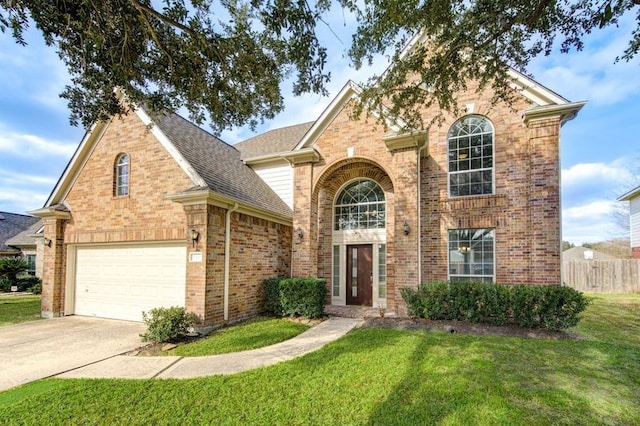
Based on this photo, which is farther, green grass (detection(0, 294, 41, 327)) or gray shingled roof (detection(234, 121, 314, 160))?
gray shingled roof (detection(234, 121, 314, 160))

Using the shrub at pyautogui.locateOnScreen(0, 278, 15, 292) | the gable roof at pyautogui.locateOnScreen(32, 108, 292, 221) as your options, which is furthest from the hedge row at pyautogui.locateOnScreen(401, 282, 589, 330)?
the shrub at pyautogui.locateOnScreen(0, 278, 15, 292)

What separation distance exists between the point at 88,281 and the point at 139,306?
2.52 metres

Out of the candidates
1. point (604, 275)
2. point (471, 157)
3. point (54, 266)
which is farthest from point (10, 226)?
point (604, 275)

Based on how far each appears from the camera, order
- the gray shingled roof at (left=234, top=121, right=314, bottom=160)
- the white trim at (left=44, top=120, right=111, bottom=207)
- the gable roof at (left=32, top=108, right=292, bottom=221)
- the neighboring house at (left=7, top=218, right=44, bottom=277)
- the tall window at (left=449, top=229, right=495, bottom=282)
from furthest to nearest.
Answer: the neighboring house at (left=7, top=218, right=44, bottom=277) → the gray shingled roof at (left=234, top=121, right=314, bottom=160) → the white trim at (left=44, top=120, right=111, bottom=207) → the tall window at (left=449, top=229, right=495, bottom=282) → the gable roof at (left=32, top=108, right=292, bottom=221)

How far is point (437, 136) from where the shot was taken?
10648mm

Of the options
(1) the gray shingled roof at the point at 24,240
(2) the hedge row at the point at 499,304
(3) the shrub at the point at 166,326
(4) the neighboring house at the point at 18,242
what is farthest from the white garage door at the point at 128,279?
(1) the gray shingled roof at the point at 24,240

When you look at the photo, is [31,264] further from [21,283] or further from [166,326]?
[166,326]

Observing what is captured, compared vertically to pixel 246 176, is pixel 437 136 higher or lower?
higher

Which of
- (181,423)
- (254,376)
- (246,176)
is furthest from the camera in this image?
(246,176)

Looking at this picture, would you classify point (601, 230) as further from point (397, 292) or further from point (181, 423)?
point (181, 423)

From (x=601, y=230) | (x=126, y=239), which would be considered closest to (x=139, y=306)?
(x=126, y=239)

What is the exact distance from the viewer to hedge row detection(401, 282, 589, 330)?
24.8ft

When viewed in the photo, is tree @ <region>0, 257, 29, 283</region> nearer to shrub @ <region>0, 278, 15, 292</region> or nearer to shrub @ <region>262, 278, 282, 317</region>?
shrub @ <region>0, 278, 15, 292</region>

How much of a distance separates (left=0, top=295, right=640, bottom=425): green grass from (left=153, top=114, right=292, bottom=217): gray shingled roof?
492 cm
